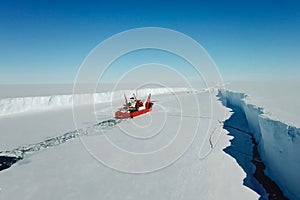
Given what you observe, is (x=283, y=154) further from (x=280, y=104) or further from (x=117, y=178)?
(x=280, y=104)

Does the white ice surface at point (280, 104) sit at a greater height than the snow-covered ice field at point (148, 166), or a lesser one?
greater

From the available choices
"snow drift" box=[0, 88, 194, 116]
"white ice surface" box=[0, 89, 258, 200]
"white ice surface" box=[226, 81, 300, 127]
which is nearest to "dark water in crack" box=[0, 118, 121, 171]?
"white ice surface" box=[0, 89, 258, 200]

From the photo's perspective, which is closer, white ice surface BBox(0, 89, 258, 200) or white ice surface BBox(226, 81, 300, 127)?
white ice surface BBox(0, 89, 258, 200)

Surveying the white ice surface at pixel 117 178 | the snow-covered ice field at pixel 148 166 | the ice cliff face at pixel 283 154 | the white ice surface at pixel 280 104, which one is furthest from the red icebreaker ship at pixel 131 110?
the ice cliff face at pixel 283 154

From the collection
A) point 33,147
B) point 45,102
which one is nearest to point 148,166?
point 33,147

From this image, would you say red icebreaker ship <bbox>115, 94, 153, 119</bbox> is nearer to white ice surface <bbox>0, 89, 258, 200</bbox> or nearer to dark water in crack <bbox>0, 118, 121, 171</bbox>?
dark water in crack <bbox>0, 118, 121, 171</bbox>

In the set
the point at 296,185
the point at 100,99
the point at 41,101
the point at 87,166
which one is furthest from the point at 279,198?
the point at 100,99

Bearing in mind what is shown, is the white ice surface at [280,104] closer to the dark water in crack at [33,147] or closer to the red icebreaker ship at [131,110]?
the red icebreaker ship at [131,110]

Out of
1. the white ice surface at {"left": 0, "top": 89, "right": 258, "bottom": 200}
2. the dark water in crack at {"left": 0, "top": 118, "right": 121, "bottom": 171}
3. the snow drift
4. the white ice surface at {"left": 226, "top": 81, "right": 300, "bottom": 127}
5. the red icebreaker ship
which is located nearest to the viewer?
the white ice surface at {"left": 0, "top": 89, "right": 258, "bottom": 200}
